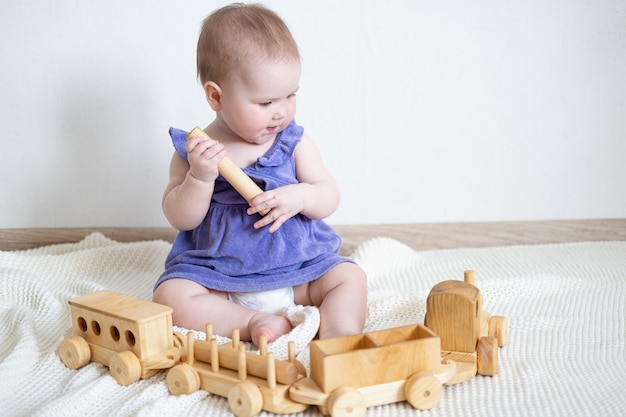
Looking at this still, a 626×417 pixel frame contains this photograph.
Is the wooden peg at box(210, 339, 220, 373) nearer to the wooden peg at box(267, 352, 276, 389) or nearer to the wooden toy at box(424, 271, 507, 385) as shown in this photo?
the wooden peg at box(267, 352, 276, 389)

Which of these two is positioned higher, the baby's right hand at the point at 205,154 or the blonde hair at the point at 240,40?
the blonde hair at the point at 240,40

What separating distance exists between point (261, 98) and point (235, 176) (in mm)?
114

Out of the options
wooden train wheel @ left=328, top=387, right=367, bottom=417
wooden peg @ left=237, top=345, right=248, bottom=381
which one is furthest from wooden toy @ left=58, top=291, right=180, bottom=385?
wooden train wheel @ left=328, top=387, right=367, bottom=417

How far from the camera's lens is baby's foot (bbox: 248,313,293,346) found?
86 centimetres

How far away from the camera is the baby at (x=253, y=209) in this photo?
911 mm

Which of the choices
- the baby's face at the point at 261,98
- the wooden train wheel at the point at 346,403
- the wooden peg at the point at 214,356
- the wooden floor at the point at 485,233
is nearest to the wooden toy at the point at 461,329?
the wooden train wheel at the point at 346,403

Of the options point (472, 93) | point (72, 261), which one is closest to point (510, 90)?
point (472, 93)

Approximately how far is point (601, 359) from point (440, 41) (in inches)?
29.3

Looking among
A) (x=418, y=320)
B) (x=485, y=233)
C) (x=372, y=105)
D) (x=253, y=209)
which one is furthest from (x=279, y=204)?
(x=485, y=233)

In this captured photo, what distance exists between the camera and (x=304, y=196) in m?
0.97

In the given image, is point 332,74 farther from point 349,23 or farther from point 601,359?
point 601,359

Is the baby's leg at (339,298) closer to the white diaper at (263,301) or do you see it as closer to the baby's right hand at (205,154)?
the white diaper at (263,301)

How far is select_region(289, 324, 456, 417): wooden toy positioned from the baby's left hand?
27 cm

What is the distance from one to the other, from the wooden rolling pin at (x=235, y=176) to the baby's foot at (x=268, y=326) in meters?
0.16
